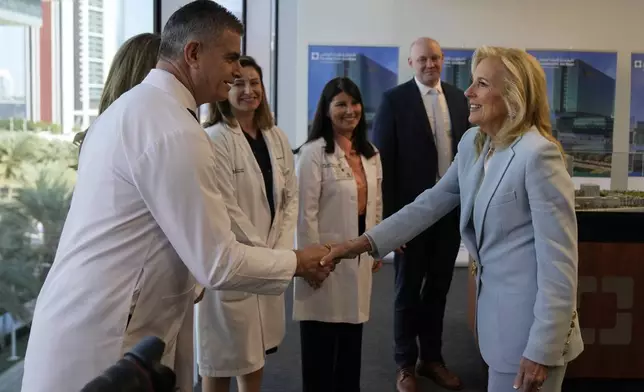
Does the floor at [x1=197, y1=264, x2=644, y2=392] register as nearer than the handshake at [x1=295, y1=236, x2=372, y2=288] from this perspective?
No

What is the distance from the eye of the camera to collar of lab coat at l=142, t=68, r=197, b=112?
5.55ft

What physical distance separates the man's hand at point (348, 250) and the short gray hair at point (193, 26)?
105 cm

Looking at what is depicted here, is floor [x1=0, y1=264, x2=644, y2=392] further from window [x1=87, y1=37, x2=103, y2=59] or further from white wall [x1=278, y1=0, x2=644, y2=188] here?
white wall [x1=278, y1=0, x2=644, y2=188]

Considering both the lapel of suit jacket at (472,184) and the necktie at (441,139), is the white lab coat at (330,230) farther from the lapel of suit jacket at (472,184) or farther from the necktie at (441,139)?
the lapel of suit jacket at (472,184)

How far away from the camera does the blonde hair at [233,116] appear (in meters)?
2.93

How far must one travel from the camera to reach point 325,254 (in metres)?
2.51

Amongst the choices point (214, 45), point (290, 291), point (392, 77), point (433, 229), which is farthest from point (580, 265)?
point (392, 77)

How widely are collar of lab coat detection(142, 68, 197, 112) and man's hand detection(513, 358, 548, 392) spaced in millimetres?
1144

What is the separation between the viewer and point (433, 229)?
12.5ft

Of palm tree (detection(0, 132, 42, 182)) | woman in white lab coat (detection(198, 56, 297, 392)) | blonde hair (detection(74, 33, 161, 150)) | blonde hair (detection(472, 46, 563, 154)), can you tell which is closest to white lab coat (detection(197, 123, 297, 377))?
woman in white lab coat (detection(198, 56, 297, 392))

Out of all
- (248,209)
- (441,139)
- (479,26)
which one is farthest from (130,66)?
(479,26)

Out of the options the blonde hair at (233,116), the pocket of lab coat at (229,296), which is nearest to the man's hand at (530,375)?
the pocket of lab coat at (229,296)

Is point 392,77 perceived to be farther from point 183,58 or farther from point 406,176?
point 183,58

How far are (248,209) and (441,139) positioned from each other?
1.53 m
